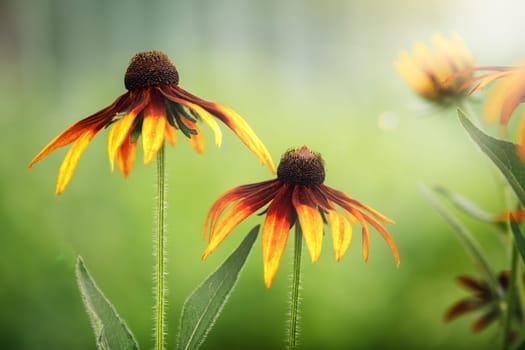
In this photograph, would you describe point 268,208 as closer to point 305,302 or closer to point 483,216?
point 483,216

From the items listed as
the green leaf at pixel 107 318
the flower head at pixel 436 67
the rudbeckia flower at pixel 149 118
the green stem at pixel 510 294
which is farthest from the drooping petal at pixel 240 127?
the flower head at pixel 436 67

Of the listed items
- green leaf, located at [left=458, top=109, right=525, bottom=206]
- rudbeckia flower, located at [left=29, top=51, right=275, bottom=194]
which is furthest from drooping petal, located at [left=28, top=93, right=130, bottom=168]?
green leaf, located at [left=458, top=109, right=525, bottom=206]

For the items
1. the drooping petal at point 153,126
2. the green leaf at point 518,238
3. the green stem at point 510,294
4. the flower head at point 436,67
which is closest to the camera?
the drooping petal at point 153,126

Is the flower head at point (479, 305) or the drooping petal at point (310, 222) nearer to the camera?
the drooping petal at point (310, 222)

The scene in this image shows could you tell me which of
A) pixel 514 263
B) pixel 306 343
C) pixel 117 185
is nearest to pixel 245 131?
pixel 514 263

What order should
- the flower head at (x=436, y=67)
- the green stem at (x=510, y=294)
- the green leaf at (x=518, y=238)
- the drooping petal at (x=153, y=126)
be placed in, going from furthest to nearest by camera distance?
the flower head at (x=436, y=67) → the green stem at (x=510, y=294) → the green leaf at (x=518, y=238) → the drooping petal at (x=153, y=126)

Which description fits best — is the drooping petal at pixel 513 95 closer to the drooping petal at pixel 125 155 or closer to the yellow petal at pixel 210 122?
the yellow petal at pixel 210 122

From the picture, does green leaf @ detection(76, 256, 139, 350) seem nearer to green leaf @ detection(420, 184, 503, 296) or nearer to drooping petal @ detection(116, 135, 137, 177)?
drooping petal @ detection(116, 135, 137, 177)
